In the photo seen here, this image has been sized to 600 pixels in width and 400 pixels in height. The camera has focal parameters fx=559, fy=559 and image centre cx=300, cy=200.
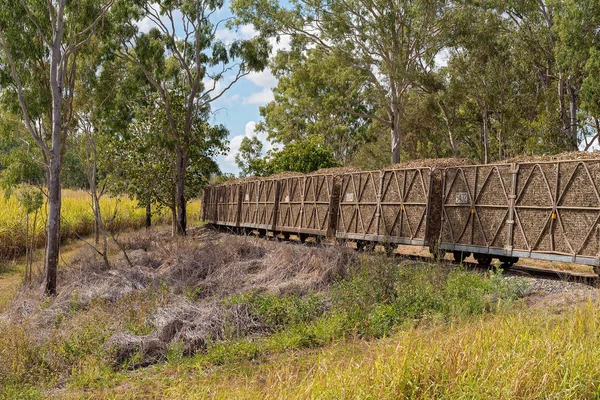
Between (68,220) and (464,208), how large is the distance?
1932 cm

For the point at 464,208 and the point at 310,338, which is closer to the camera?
the point at 310,338

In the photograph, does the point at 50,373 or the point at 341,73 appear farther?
the point at 341,73

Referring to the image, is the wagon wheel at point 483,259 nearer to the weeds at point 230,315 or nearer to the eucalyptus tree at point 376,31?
the weeds at point 230,315

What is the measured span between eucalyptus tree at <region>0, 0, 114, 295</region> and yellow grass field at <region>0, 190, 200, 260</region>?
50.5 inches

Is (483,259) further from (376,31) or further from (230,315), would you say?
(376,31)

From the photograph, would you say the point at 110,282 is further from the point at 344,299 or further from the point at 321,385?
the point at 321,385

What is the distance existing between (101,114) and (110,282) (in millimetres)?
8483

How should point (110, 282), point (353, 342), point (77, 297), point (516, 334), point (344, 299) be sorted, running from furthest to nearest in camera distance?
1. point (110, 282)
2. point (77, 297)
3. point (344, 299)
4. point (353, 342)
5. point (516, 334)

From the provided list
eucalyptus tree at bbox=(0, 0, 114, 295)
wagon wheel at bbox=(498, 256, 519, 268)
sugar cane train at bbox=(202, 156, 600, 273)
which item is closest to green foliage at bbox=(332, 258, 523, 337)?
sugar cane train at bbox=(202, 156, 600, 273)

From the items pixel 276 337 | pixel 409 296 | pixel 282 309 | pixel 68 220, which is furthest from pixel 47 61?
pixel 409 296

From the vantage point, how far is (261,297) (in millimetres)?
10547

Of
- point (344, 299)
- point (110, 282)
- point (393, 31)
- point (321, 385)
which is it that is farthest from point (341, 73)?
point (321, 385)

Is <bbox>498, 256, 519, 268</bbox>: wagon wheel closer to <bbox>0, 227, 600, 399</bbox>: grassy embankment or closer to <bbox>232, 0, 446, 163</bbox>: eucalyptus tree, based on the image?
<bbox>0, 227, 600, 399</bbox>: grassy embankment

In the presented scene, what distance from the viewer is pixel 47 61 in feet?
55.6
